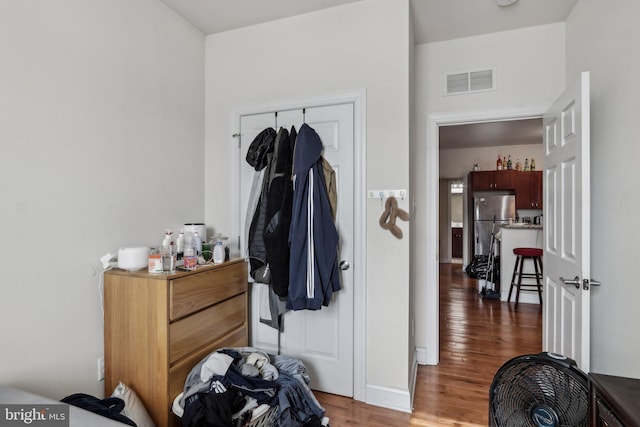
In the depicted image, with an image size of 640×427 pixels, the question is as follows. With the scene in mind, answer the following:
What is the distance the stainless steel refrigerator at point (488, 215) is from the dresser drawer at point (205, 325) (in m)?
5.39

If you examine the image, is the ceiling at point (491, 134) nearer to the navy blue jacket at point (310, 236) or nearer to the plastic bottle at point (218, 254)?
the navy blue jacket at point (310, 236)

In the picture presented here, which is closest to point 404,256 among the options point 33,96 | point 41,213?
point 41,213

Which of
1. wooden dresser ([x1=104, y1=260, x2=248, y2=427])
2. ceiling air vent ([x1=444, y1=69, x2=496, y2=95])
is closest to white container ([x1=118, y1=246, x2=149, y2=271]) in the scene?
wooden dresser ([x1=104, y1=260, x2=248, y2=427])

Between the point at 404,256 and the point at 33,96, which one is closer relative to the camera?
the point at 33,96

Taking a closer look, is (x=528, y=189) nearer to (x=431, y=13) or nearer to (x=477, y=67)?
(x=477, y=67)

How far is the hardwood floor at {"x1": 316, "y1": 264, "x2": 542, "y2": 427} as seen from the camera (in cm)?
203

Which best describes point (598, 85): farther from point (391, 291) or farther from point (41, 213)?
point (41, 213)

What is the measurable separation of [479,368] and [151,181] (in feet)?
9.65

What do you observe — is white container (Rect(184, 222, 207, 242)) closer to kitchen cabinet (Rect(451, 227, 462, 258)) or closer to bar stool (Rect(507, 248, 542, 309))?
bar stool (Rect(507, 248, 542, 309))

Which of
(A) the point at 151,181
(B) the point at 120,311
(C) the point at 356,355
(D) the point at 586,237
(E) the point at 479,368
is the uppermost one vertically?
(A) the point at 151,181

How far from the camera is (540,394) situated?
4.51 ft

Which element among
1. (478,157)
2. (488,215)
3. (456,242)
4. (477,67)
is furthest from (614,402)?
(456,242)

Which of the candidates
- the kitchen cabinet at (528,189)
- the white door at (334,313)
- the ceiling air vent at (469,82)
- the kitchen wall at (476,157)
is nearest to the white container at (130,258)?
the white door at (334,313)

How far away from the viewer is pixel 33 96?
4.95 feet
